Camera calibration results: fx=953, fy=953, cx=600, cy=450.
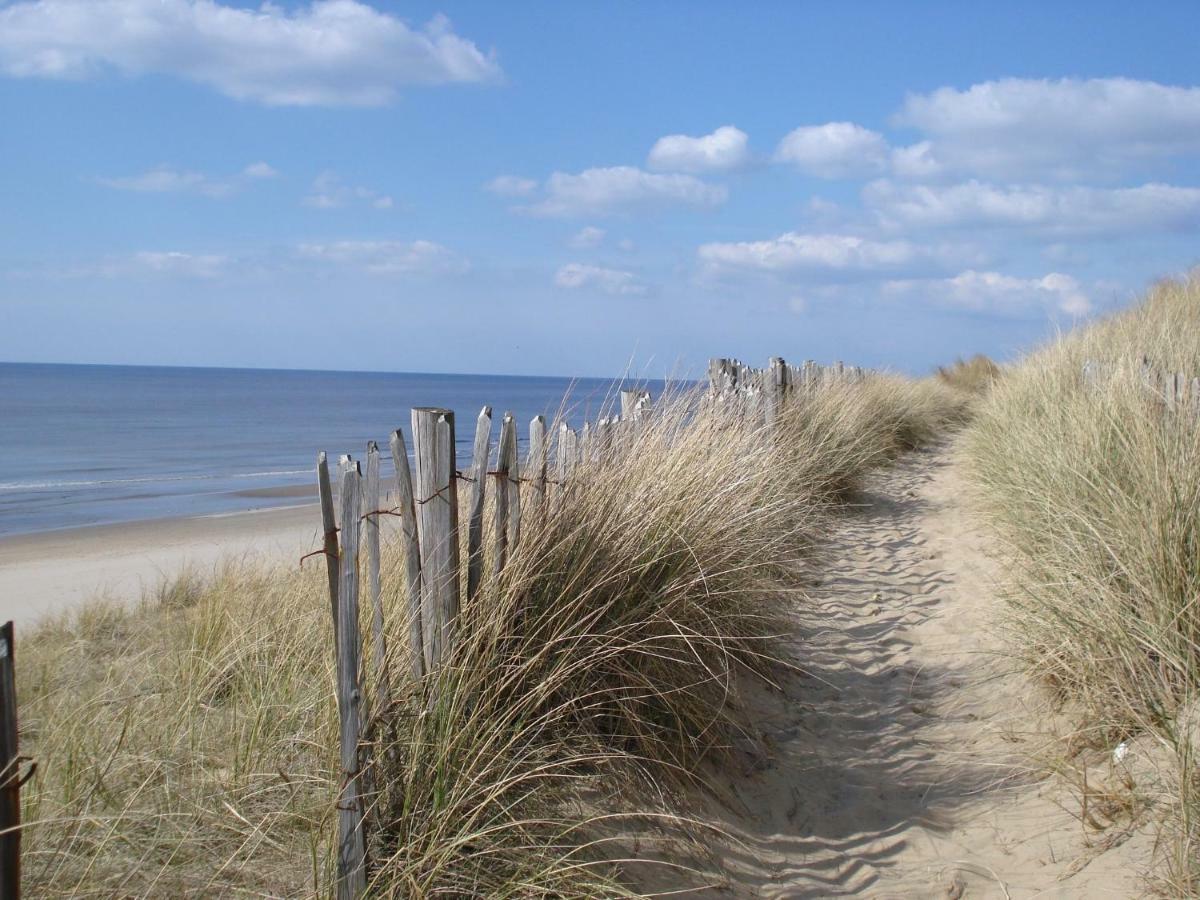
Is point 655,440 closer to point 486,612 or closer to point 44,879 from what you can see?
point 486,612

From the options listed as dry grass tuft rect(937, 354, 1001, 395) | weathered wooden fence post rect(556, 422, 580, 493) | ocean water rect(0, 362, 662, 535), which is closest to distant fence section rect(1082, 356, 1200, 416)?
ocean water rect(0, 362, 662, 535)

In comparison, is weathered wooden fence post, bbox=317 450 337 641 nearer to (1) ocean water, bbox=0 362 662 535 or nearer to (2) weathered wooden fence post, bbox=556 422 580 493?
(2) weathered wooden fence post, bbox=556 422 580 493

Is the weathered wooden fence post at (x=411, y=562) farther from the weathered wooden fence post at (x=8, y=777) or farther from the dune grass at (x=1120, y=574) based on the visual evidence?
the dune grass at (x=1120, y=574)

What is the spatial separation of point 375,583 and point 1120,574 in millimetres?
2964

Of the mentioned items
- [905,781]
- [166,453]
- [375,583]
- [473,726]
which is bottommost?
[905,781]

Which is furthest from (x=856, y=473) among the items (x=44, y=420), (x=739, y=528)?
(x=44, y=420)

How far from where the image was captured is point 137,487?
1892cm

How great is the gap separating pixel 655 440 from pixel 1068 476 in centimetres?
248

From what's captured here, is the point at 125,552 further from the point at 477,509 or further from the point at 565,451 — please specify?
the point at 477,509

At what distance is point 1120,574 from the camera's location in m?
3.83

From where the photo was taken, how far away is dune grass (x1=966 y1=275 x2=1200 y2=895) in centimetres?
331

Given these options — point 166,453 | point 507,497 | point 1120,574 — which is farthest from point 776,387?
point 166,453

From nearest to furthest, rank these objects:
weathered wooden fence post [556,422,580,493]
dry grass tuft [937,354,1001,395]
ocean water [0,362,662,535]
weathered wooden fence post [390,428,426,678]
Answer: weathered wooden fence post [390,428,426,678] → weathered wooden fence post [556,422,580,493] → ocean water [0,362,662,535] → dry grass tuft [937,354,1001,395]

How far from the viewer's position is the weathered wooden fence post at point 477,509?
3021 millimetres
